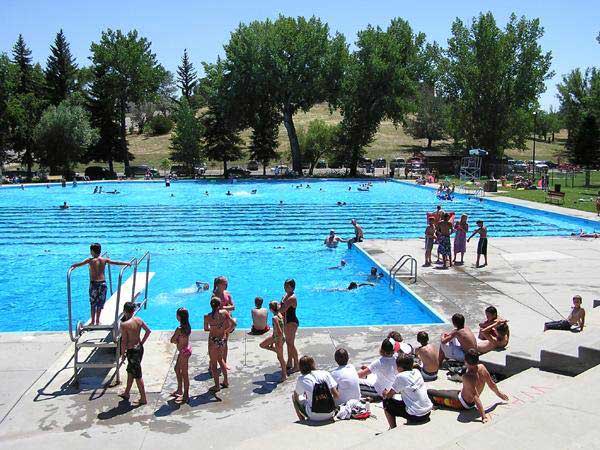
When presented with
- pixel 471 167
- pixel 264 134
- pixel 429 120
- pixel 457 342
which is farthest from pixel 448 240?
pixel 429 120

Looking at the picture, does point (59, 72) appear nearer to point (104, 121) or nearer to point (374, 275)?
point (104, 121)

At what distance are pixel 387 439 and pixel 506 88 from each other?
170 ft

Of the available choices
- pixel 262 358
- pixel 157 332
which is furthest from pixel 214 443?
pixel 157 332

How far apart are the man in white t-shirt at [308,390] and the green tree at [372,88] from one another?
48.5 m

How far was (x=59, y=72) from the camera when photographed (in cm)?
6719

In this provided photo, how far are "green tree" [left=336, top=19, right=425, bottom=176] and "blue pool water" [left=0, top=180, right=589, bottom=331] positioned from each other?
1437 centimetres

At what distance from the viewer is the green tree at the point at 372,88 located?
174 feet

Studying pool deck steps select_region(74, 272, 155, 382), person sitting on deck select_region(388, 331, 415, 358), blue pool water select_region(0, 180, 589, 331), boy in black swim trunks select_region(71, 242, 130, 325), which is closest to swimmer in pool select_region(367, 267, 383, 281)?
blue pool water select_region(0, 180, 589, 331)

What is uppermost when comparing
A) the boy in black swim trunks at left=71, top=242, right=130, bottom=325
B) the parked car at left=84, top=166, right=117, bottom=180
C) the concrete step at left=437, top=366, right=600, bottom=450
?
the parked car at left=84, top=166, right=117, bottom=180

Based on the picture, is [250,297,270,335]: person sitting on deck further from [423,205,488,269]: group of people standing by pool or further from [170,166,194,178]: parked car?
[170,166,194,178]: parked car

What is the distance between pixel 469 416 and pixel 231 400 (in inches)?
114

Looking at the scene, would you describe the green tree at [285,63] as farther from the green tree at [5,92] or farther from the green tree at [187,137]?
the green tree at [5,92]

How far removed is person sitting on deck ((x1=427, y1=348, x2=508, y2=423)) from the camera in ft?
20.2

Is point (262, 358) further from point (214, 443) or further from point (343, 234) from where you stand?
point (343, 234)
